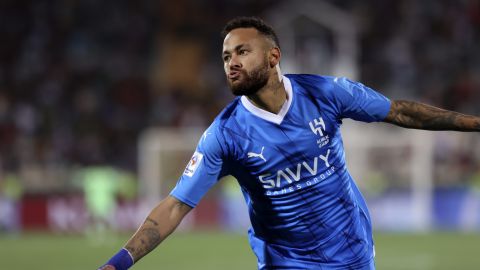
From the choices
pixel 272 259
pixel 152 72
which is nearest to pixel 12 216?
pixel 152 72

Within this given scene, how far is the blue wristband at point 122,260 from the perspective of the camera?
4.16 m

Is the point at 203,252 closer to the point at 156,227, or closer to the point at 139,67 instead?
the point at 139,67

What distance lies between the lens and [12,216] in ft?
57.4

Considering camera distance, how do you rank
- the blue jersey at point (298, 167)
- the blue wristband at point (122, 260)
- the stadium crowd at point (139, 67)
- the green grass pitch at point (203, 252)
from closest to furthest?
the blue wristband at point (122, 260), the blue jersey at point (298, 167), the green grass pitch at point (203, 252), the stadium crowd at point (139, 67)

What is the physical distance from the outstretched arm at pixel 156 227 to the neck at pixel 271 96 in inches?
25.7

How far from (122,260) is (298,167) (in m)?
1.07

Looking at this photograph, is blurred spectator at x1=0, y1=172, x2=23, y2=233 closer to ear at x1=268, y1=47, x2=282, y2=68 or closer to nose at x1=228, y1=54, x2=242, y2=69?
ear at x1=268, y1=47, x2=282, y2=68

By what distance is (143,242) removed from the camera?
441 centimetres

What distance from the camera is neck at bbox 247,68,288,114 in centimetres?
471

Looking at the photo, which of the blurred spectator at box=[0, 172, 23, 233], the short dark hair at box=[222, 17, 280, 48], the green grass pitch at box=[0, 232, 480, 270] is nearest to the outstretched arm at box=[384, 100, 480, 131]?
the short dark hair at box=[222, 17, 280, 48]

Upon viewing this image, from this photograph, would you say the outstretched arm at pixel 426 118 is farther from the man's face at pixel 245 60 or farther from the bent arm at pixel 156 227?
the bent arm at pixel 156 227

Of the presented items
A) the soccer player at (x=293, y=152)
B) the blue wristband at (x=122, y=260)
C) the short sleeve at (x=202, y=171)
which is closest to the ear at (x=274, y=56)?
the soccer player at (x=293, y=152)

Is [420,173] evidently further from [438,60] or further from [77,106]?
[77,106]

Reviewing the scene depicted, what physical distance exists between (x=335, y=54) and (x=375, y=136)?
179 centimetres
